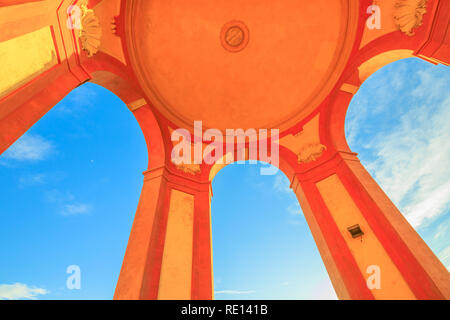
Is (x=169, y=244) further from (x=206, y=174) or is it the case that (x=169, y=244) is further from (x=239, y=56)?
(x=239, y=56)

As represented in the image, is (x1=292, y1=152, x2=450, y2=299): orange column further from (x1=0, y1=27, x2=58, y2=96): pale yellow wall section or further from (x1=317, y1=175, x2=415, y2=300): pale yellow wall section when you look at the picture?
(x1=0, y1=27, x2=58, y2=96): pale yellow wall section

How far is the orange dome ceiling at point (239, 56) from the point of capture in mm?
6785

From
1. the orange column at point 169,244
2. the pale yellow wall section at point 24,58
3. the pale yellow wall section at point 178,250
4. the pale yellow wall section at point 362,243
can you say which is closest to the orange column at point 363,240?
the pale yellow wall section at point 362,243

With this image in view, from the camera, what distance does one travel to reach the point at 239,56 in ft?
25.4

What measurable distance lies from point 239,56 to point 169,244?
563cm

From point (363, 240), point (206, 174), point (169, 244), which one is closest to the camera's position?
point (169, 244)

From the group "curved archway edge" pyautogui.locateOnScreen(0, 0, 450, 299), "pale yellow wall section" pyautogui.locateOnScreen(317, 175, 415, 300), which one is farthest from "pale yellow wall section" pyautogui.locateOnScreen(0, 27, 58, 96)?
"pale yellow wall section" pyautogui.locateOnScreen(317, 175, 415, 300)

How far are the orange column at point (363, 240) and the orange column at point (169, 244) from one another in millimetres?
2542

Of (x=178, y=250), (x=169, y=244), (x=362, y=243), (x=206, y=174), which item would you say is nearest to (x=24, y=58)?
(x=169, y=244)

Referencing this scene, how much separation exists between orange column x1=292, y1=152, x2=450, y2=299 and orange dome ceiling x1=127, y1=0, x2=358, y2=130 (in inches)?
91.5

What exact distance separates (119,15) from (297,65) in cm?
490

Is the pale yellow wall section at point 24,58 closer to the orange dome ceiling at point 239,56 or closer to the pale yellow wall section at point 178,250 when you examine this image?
the orange dome ceiling at point 239,56

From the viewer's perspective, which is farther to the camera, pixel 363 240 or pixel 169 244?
pixel 363 240
